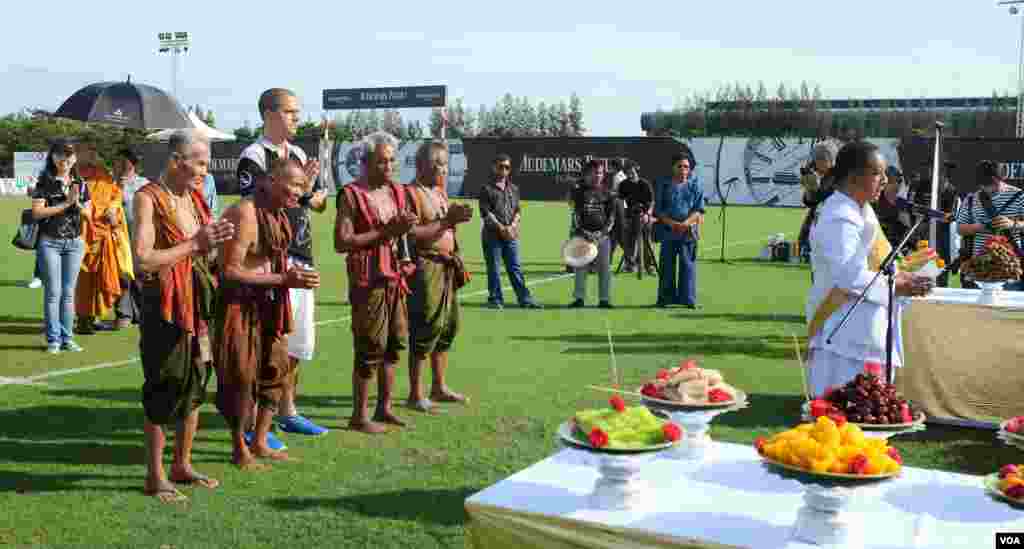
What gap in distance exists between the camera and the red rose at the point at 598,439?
2943 mm

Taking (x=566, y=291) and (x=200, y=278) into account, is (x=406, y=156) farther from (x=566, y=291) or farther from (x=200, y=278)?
(x=200, y=278)

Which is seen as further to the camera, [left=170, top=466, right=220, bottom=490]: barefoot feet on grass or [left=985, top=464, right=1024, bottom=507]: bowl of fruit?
[left=170, top=466, right=220, bottom=490]: barefoot feet on grass

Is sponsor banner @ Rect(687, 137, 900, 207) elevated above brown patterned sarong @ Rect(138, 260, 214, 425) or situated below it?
above

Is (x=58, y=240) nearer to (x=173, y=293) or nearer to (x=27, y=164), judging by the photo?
(x=173, y=293)

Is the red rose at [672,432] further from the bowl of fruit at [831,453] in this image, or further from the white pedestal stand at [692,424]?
the white pedestal stand at [692,424]

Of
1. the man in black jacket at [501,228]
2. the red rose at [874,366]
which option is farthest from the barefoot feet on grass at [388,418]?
the man in black jacket at [501,228]

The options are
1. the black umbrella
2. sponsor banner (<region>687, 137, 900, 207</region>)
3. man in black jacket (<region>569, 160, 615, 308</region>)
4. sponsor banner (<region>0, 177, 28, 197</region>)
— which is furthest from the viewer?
sponsor banner (<region>0, 177, 28, 197</region>)

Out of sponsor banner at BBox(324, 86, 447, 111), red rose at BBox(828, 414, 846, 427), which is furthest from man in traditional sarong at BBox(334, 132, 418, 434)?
sponsor banner at BBox(324, 86, 447, 111)

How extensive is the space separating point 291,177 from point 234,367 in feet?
3.63

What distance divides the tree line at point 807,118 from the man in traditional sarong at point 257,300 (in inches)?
2396

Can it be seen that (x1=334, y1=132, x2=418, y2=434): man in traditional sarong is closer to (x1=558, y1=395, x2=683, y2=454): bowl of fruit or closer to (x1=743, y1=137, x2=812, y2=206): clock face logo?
(x1=558, y1=395, x2=683, y2=454): bowl of fruit

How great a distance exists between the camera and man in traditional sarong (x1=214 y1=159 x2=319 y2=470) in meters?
5.63

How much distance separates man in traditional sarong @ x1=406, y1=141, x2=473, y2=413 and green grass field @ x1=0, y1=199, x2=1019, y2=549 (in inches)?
17.7

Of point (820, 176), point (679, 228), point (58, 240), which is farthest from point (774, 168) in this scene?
point (58, 240)
